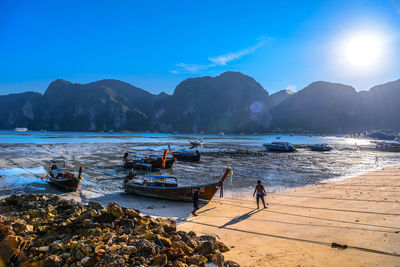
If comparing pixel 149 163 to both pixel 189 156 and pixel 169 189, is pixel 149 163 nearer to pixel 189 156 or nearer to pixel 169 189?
pixel 189 156

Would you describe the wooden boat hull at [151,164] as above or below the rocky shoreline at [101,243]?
below

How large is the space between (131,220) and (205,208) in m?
6.73

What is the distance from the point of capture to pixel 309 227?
416 inches

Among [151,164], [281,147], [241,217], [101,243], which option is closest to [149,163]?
[151,164]

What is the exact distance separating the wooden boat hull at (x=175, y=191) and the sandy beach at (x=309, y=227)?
2.89ft

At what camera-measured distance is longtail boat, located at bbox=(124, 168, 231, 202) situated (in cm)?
1572

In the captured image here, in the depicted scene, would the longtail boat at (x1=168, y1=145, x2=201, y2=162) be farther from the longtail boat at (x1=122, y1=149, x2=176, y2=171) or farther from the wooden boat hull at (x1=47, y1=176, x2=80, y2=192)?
the wooden boat hull at (x1=47, y1=176, x2=80, y2=192)

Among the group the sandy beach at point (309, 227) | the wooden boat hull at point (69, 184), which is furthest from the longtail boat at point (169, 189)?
the wooden boat hull at point (69, 184)

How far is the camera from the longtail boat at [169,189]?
1572 cm

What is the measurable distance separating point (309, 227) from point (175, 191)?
9.22m

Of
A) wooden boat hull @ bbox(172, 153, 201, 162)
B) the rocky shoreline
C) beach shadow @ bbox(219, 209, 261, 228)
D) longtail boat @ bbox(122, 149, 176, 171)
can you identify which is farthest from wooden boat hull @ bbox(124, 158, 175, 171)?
the rocky shoreline

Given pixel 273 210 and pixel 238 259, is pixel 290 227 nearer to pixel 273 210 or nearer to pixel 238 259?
pixel 273 210

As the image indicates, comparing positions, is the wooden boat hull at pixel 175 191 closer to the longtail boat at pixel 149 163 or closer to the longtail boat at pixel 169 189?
the longtail boat at pixel 169 189

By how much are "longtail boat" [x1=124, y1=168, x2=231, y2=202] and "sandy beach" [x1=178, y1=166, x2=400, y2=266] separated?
1.02m
